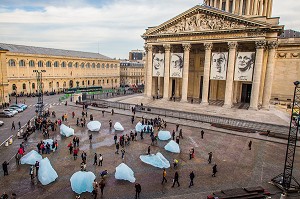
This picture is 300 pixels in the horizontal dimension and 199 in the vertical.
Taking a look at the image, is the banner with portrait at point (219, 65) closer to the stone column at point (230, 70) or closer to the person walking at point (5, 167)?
the stone column at point (230, 70)

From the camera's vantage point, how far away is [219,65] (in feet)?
126

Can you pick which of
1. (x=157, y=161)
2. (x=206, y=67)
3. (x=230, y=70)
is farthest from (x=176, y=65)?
(x=157, y=161)

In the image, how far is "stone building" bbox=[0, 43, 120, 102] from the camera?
5503 cm

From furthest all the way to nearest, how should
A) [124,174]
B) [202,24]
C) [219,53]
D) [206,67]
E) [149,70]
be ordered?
1. [149,70]
2. [206,67]
3. [202,24]
4. [219,53]
5. [124,174]

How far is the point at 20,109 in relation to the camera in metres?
39.0

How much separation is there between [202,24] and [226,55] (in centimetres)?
715

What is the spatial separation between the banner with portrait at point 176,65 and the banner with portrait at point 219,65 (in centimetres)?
623

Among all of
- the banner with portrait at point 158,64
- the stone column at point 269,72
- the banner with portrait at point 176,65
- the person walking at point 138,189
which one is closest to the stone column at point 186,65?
the banner with portrait at point 176,65

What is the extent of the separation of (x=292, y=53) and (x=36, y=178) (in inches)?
2121

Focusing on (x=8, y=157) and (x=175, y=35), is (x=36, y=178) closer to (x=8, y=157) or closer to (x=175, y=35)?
(x=8, y=157)

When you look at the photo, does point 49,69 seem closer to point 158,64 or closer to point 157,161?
point 158,64

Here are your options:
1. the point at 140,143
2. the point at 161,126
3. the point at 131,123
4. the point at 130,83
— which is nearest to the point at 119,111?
the point at 131,123

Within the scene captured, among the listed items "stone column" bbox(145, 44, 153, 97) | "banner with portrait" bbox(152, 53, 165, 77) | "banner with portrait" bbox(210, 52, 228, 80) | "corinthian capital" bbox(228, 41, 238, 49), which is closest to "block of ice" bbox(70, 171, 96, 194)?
"banner with portrait" bbox(210, 52, 228, 80)

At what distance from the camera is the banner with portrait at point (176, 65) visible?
42625 millimetres
